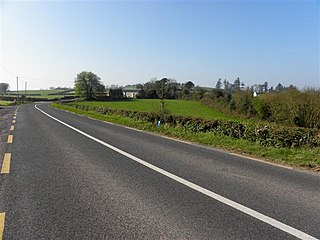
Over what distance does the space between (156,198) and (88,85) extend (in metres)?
94.4

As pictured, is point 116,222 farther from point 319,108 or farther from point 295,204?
point 319,108

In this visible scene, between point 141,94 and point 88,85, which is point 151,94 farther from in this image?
point 88,85

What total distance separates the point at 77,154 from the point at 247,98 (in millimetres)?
38740

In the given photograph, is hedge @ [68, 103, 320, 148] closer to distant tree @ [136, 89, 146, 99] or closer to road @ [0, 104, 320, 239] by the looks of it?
road @ [0, 104, 320, 239]

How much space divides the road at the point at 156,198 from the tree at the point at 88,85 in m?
89.5

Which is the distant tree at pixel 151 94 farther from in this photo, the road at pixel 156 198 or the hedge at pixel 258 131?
the road at pixel 156 198

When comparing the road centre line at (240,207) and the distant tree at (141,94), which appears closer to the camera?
the road centre line at (240,207)

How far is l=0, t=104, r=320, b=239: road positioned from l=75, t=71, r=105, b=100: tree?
8951 cm

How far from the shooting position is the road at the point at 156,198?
A: 3.43 m

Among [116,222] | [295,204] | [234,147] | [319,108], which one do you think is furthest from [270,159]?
[319,108]

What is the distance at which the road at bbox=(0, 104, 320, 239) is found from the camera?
3.43 m

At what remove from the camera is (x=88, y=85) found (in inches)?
3730

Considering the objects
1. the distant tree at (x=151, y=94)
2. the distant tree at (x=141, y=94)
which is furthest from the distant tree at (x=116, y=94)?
the distant tree at (x=151, y=94)

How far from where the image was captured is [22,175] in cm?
577
